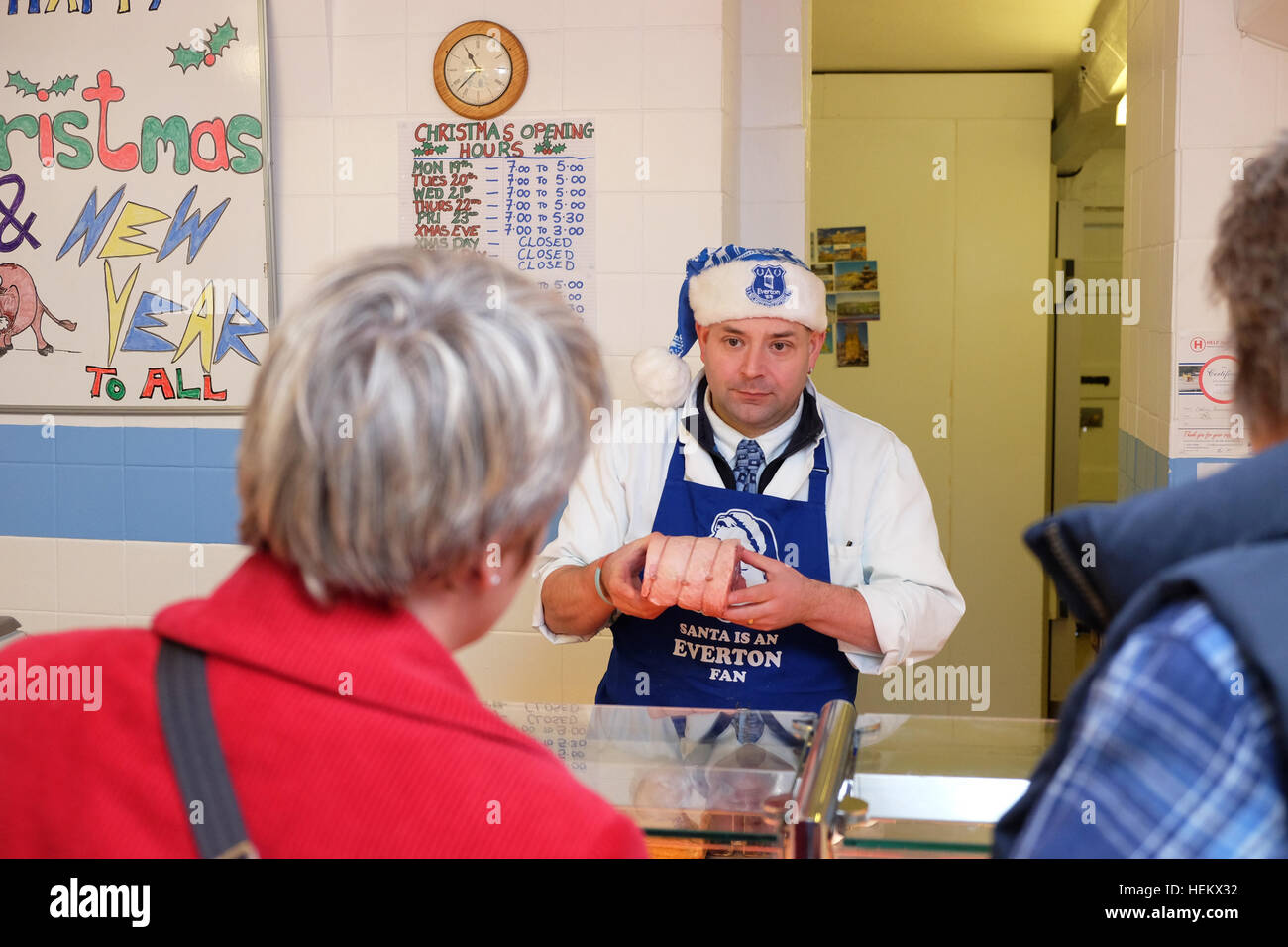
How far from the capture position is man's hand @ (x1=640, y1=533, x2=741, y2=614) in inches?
77.1

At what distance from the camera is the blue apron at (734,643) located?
7.27ft

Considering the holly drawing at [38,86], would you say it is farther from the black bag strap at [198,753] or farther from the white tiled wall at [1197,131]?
the black bag strap at [198,753]

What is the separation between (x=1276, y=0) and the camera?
8.21ft

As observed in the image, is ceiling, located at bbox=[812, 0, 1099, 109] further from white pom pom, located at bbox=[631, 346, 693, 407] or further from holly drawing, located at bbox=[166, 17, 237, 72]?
white pom pom, located at bbox=[631, 346, 693, 407]

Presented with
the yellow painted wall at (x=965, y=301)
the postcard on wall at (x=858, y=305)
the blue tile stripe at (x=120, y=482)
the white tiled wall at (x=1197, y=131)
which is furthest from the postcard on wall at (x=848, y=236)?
the blue tile stripe at (x=120, y=482)

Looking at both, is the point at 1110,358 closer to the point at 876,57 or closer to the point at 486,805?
the point at 876,57

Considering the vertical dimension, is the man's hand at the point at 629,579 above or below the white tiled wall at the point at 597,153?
below

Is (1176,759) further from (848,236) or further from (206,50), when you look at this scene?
(848,236)

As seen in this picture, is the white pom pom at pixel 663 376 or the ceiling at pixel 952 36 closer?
the white pom pom at pixel 663 376

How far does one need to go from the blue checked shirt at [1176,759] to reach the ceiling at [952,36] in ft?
13.6
